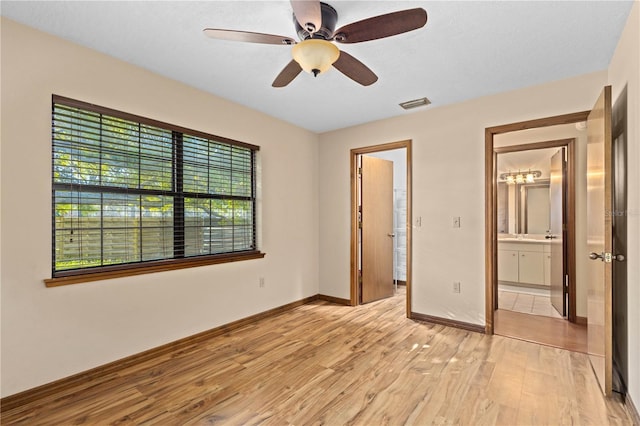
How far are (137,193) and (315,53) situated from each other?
1.89m

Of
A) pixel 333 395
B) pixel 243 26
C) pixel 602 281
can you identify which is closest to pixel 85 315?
pixel 333 395

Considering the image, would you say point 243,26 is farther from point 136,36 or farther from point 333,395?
point 333,395

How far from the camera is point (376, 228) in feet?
15.4

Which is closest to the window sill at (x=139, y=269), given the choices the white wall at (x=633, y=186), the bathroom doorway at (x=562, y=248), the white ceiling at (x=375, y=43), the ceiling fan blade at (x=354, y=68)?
the white ceiling at (x=375, y=43)

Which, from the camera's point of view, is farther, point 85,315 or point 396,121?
point 396,121

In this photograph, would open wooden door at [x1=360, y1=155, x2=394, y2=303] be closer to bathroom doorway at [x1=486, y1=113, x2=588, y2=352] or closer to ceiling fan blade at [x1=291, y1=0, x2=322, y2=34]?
bathroom doorway at [x1=486, y1=113, x2=588, y2=352]

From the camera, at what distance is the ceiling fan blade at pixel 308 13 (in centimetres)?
154

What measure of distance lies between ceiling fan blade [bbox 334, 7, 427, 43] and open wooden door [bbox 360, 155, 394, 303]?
2725 millimetres

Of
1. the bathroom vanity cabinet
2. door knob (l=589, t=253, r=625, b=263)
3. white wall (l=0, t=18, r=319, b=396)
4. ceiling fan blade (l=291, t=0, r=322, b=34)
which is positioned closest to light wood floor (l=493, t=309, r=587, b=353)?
door knob (l=589, t=253, r=625, b=263)

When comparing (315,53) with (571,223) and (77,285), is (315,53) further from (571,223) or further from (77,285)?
(571,223)

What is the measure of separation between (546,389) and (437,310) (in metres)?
1.42

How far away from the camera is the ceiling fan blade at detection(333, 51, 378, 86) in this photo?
2.03 m

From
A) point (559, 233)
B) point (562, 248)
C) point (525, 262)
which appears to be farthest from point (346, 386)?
point (525, 262)

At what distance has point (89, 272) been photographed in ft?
7.80
